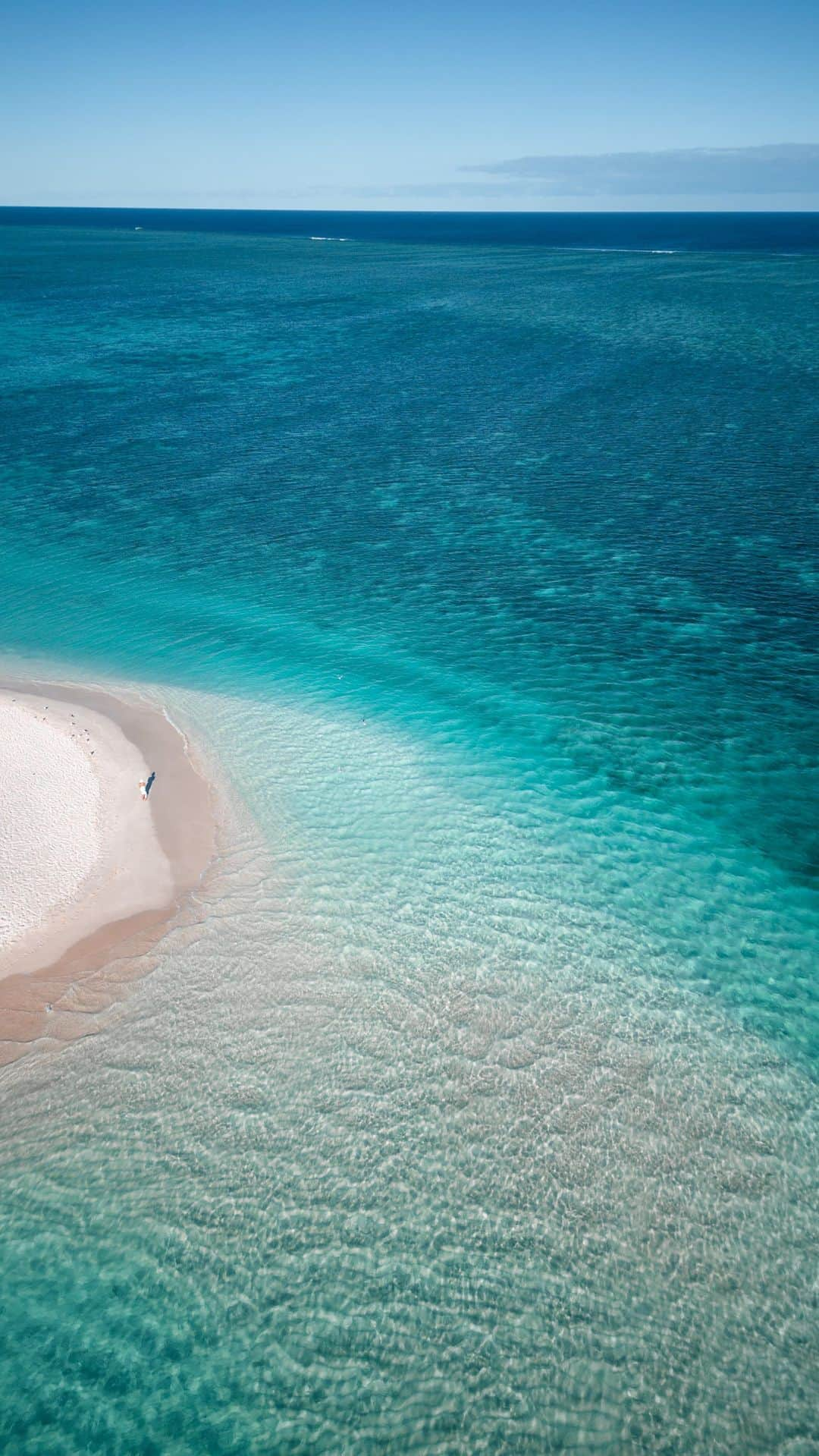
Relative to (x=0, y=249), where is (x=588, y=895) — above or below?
below

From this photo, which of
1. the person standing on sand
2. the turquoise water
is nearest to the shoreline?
the person standing on sand

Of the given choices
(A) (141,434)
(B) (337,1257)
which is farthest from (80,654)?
(A) (141,434)

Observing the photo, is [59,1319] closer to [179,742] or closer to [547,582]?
[179,742]

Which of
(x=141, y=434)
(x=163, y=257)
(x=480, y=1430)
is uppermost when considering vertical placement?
(x=163, y=257)

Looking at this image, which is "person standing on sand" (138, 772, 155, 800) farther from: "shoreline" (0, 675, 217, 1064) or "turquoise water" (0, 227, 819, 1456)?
"turquoise water" (0, 227, 819, 1456)

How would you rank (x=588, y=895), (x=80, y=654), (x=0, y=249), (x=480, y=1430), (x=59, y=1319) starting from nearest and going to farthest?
1. (x=480, y=1430)
2. (x=59, y=1319)
3. (x=588, y=895)
4. (x=80, y=654)
5. (x=0, y=249)

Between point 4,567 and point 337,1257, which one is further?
point 4,567
